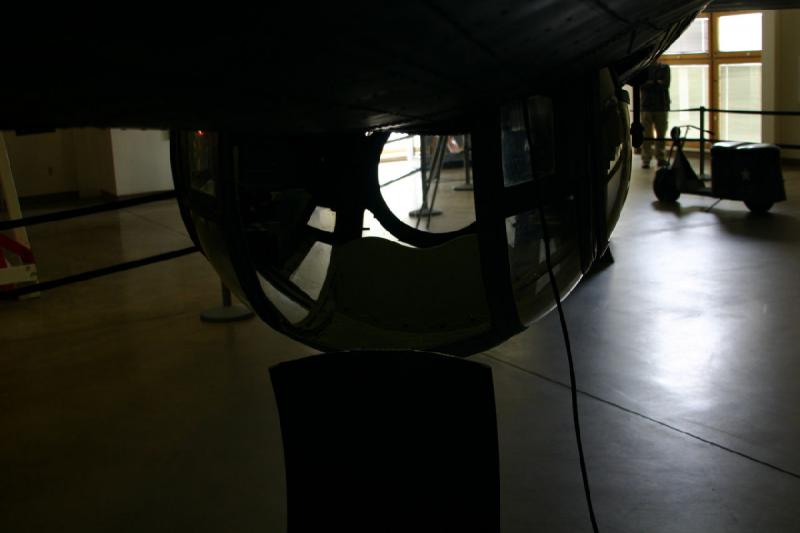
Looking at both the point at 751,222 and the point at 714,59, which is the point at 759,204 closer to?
the point at 751,222

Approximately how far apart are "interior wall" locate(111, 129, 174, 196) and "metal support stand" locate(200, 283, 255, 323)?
6.49 metres

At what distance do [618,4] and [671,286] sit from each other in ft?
17.0

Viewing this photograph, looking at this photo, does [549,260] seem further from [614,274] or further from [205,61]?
[614,274]

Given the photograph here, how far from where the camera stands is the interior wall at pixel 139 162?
11977 millimetres

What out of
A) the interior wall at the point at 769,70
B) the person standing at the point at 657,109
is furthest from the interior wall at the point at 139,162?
the interior wall at the point at 769,70

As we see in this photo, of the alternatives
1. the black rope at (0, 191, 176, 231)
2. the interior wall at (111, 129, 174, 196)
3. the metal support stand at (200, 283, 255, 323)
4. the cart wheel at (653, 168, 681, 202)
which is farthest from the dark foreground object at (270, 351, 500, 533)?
the interior wall at (111, 129, 174, 196)

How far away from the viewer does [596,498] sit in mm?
3143

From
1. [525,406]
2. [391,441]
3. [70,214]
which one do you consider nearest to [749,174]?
[525,406]

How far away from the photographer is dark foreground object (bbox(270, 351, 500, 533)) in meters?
1.84

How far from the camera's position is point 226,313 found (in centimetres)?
576

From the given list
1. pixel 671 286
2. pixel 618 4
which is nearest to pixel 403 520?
pixel 618 4

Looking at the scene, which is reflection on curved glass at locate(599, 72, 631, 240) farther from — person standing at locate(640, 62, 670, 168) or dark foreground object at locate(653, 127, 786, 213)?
person standing at locate(640, 62, 670, 168)

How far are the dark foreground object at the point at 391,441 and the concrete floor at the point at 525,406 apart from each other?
3.78 feet

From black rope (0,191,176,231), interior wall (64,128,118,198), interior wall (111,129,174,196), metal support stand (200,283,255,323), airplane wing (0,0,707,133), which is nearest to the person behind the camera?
airplane wing (0,0,707,133)
